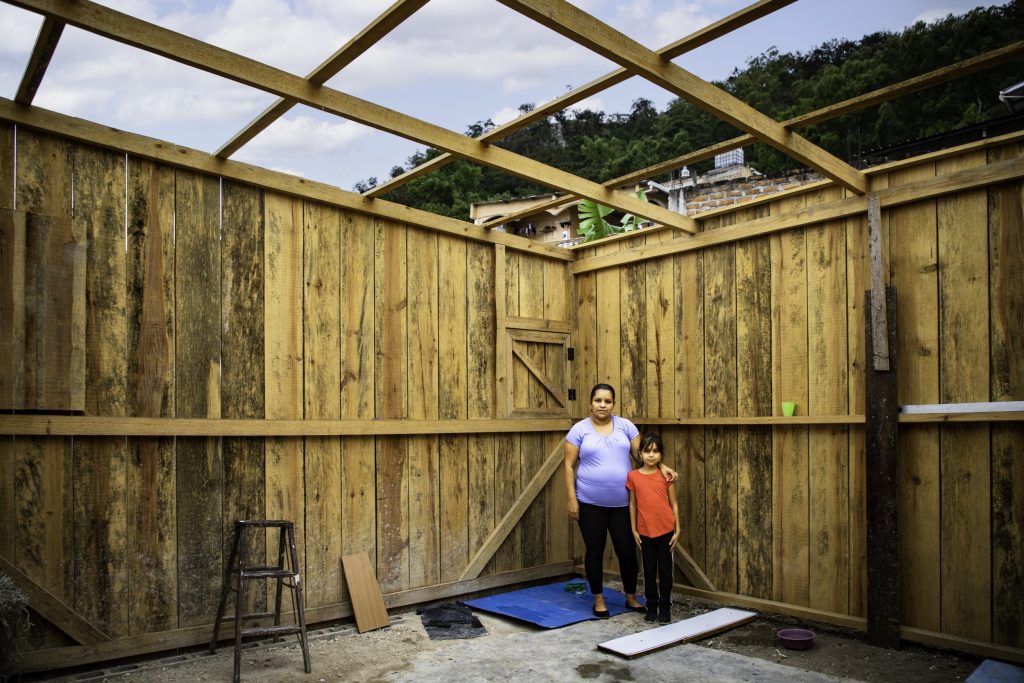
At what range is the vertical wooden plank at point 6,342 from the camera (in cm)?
376

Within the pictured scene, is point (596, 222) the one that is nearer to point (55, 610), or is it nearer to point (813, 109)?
point (55, 610)

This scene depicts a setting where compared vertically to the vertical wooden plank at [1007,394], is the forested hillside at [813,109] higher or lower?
higher

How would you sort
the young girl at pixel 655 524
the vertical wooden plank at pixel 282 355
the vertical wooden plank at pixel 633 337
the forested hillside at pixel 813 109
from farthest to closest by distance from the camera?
the forested hillside at pixel 813 109 → the vertical wooden plank at pixel 633 337 → the young girl at pixel 655 524 → the vertical wooden plank at pixel 282 355

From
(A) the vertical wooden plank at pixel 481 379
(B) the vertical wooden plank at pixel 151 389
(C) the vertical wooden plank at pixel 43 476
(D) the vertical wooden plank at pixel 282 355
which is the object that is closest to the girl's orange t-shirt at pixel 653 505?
(A) the vertical wooden plank at pixel 481 379

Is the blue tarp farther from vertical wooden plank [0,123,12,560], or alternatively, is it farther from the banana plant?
the banana plant

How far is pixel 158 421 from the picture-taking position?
4230mm

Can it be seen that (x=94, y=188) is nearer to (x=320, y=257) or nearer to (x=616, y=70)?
(x=320, y=257)

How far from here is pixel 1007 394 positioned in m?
4.05

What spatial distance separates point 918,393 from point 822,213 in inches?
51.4

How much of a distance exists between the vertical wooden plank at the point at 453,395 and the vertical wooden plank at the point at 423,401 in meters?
0.06

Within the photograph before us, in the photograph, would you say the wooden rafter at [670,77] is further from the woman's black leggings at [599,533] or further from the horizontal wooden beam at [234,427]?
the horizontal wooden beam at [234,427]

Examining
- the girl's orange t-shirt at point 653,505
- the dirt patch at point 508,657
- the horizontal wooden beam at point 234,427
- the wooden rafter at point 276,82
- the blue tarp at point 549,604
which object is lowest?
the blue tarp at point 549,604

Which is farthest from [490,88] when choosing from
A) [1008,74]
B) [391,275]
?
[391,275]

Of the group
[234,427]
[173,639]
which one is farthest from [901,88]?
[173,639]
